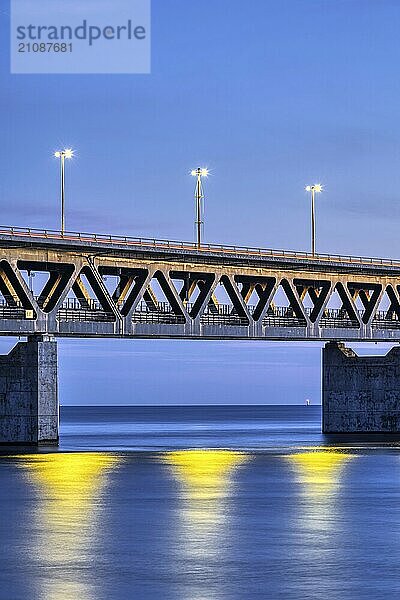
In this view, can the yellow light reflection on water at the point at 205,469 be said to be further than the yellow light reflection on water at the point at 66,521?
Yes

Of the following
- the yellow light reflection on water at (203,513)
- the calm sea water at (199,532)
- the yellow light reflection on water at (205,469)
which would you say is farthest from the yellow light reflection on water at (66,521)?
the yellow light reflection on water at (205,469)

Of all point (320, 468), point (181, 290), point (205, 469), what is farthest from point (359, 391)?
point (205, 469)

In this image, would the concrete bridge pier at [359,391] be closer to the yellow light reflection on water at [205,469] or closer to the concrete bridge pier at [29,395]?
the yellow light reflection on water at [205,469]

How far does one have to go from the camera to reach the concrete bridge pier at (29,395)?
292ft

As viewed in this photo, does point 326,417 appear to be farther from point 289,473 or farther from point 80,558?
point 80,558

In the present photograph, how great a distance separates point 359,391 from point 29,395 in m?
41.4

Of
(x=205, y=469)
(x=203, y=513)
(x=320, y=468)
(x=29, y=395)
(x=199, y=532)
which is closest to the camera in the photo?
(x=199, y=532)

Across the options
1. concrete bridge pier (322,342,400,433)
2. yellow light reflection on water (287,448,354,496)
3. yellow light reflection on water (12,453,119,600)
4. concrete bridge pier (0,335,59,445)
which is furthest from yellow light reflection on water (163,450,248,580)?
concrete bridge pier (322,342,400,433)

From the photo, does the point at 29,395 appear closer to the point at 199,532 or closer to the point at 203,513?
the point at 203,513

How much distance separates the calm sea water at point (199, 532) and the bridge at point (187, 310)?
21399 mm

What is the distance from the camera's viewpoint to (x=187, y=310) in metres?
104

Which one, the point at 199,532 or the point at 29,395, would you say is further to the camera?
the point at 29,395

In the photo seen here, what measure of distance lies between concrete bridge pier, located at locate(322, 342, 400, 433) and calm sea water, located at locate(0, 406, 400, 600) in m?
51.1

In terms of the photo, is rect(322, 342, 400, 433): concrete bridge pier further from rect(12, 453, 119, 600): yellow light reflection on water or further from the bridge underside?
rect(12, 453, 119, 600): yellow light reflection on water
